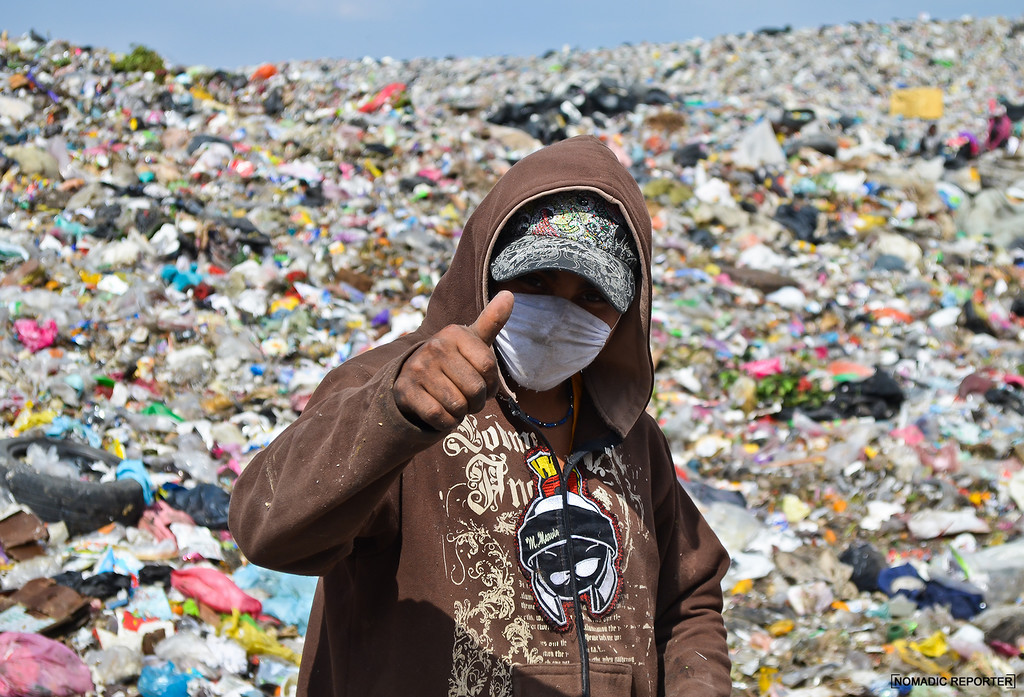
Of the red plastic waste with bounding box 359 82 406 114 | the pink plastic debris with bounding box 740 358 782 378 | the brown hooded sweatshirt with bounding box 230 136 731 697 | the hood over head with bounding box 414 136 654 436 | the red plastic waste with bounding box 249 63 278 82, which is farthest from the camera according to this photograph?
the red plastic waste with bounding box 249 63 278 82

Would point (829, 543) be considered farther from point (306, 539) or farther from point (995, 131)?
point (995, 131)

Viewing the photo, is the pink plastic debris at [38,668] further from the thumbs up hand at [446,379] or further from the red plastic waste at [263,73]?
the red plastic waste at [263,73]

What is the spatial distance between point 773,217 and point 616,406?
7.83 m

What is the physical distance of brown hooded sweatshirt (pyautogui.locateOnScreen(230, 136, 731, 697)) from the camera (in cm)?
128

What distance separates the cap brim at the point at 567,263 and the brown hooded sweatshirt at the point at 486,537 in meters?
0.06

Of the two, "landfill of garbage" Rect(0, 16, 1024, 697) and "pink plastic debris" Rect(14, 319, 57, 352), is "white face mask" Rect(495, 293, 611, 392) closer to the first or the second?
"landfill of garbage" Rect(0, 16, 1024, 697)

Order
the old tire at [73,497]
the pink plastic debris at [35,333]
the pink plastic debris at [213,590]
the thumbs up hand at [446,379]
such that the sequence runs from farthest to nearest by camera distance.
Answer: the pink plastic debris at [35,333], the old tire at [73,497], the pink plastic debris at [213,590], the thumbs up hand at [446,379]

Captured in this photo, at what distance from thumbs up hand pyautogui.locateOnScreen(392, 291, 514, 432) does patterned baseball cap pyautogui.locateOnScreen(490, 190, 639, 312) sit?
41 centimetres

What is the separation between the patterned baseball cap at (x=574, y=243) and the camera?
60.7 inches

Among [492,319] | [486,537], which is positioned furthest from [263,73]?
[492,319]

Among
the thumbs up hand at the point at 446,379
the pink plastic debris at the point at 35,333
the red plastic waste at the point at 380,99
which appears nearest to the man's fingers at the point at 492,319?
the thumbs up hand at the point at 446,379

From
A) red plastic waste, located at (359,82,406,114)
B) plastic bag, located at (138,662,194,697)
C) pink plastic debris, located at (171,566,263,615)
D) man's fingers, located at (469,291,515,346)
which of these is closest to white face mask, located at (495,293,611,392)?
man's fingers, located at (469,291,515,346)

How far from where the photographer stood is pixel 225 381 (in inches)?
222

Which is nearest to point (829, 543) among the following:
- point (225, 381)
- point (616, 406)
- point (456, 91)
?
point (616, 406)
